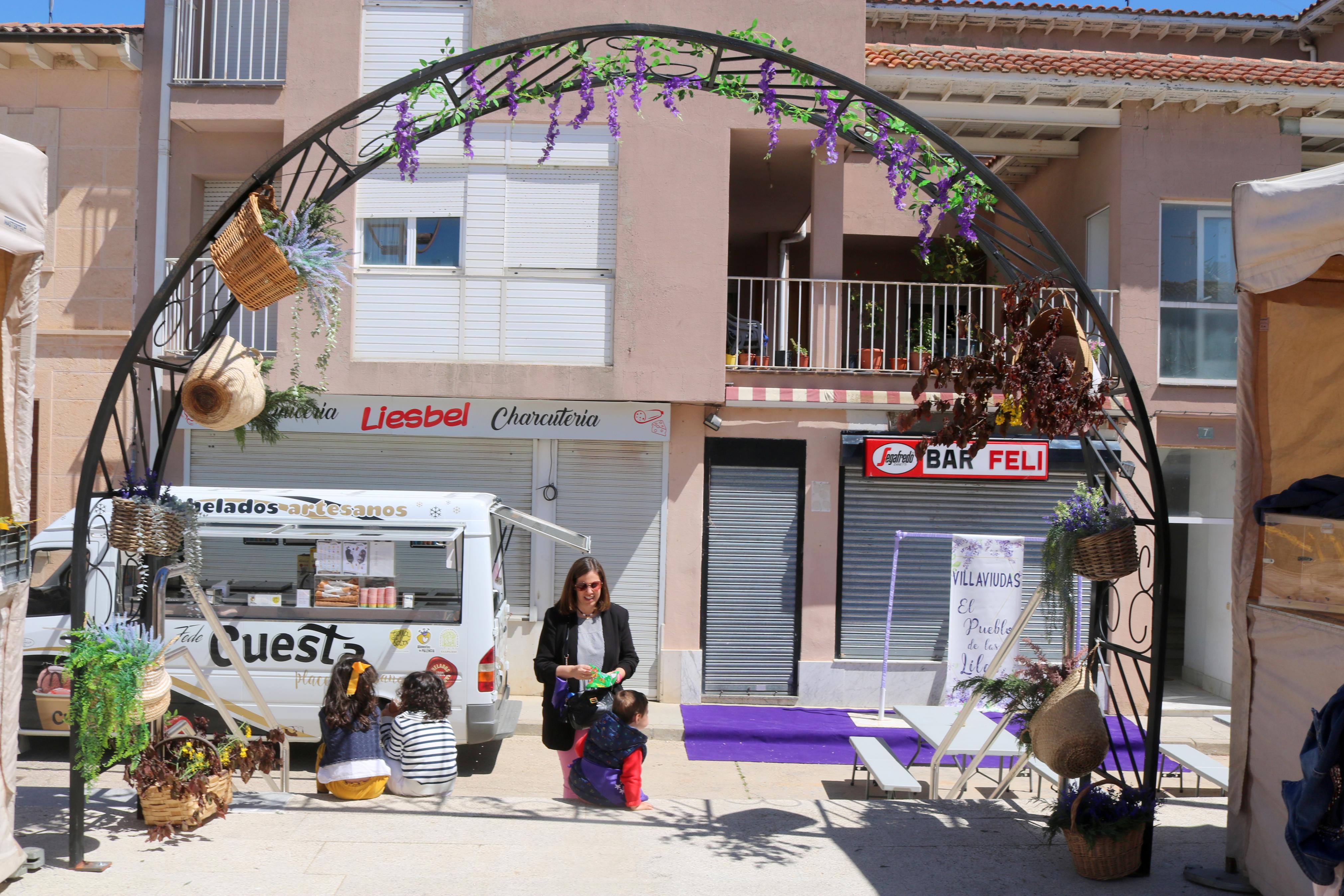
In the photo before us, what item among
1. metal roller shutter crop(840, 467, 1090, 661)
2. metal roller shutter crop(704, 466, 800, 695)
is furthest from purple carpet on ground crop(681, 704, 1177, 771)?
metal roller shutter crop(840, 467, 1090, 661)

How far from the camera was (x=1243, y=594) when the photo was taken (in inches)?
207

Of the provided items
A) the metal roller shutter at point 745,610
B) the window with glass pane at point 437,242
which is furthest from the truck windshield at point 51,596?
the metal roller shutter at point 745,610

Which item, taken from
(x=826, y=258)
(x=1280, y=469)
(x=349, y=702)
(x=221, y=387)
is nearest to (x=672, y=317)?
(x=826, y=258)

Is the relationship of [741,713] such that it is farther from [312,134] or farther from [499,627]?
[312,134]

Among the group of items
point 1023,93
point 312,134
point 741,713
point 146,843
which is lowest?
point 741,713

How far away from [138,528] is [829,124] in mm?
4417

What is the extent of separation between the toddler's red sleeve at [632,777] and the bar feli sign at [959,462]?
276 inches

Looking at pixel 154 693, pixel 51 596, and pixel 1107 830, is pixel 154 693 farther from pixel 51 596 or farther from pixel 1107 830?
pixel 1107 830

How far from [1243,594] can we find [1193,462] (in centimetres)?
1043

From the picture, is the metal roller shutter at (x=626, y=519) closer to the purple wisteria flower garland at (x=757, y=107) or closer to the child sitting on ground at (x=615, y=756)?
the child sitting on ground at (x=615, y=756)

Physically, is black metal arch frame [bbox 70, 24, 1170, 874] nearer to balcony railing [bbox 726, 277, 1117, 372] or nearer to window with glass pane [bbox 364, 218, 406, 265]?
balcony railing [bbox 726, 277, 1117, 372]

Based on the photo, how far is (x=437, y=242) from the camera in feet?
41.9

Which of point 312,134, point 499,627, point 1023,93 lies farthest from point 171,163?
point 1023,93

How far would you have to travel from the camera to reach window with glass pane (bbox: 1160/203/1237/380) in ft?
42.9
